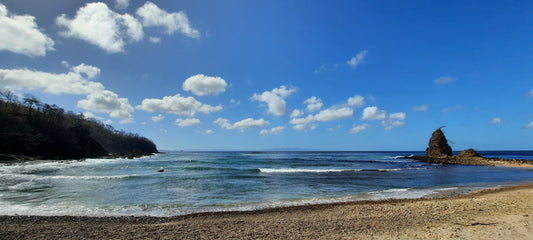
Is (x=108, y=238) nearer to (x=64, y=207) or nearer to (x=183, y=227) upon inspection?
(x=183, y=227)

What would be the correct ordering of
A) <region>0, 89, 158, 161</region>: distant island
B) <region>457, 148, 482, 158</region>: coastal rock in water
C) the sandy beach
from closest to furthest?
1. the sandy beach
2. <region>0, 89, 158, 161</region>: distant island
3. <region>457, 148, 482, 158</region>: coastal rock in water

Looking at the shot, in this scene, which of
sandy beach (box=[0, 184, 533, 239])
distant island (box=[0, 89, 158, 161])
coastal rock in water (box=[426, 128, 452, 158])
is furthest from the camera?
coastal rock in water (box=[426, 128, 452, 158])

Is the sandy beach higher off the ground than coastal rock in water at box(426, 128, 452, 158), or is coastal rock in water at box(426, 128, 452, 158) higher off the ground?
coastal rock in water at box(426, 128, 452, 158)

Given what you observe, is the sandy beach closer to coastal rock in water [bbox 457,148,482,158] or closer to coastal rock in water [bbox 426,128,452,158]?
coastal rock in water [bbox 457,148,482,158]

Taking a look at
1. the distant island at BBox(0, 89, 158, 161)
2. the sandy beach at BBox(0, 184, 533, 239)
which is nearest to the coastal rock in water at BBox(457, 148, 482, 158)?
the sandy beach at BBox(0, 184, 533, 239)

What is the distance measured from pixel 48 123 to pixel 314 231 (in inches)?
3199

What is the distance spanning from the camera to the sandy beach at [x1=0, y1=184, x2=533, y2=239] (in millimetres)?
7270

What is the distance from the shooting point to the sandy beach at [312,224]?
23.9 ft

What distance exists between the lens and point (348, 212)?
10.6 meters

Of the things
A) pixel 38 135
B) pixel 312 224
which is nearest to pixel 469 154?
pixel 312 224

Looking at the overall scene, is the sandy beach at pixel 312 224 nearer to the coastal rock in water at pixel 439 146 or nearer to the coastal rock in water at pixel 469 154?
the coastal rock in water at pixel 469 154

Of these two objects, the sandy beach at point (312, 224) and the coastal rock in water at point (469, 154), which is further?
the coastal rock in water at point (469, 154)

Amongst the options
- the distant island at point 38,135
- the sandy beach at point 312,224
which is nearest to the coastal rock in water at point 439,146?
the sandy beach at point 312,224

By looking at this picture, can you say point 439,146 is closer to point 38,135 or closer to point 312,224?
point 312,224
